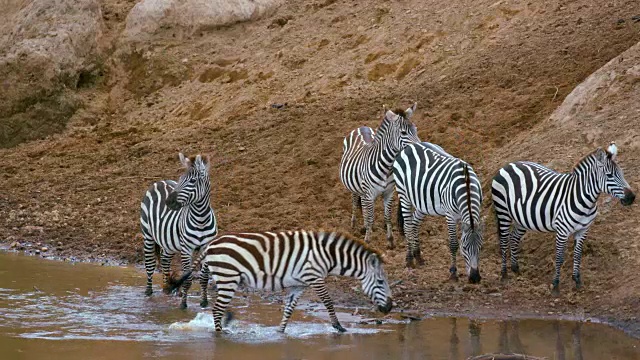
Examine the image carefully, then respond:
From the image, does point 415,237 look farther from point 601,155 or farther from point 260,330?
point 260,330

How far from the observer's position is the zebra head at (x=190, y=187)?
491 inches

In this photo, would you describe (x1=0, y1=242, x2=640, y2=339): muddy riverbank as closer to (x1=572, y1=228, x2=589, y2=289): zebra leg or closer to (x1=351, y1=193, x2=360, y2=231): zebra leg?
(x1=572, y1=228, x2=589, y2=289): zebra leg

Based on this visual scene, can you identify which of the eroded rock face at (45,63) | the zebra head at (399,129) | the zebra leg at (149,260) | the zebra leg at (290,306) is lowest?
the zebra leg at (290,306)

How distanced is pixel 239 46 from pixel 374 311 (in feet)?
40.5

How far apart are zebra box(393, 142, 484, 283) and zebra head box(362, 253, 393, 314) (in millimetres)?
1726

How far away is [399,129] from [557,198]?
10.8 ft

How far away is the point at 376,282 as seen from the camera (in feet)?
38.3

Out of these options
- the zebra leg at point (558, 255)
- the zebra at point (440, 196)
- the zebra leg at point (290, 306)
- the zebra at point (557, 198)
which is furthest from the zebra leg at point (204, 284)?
the zebra leg at point (558, 255)

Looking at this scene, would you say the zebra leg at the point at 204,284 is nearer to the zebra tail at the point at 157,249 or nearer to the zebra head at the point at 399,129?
the zebra tail at the point at 157,249

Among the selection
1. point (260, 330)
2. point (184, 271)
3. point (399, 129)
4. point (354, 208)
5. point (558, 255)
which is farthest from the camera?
point (354, 208)

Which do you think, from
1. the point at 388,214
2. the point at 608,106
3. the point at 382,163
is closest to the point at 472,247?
the point at 388,214

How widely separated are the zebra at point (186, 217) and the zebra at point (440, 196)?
119 inches

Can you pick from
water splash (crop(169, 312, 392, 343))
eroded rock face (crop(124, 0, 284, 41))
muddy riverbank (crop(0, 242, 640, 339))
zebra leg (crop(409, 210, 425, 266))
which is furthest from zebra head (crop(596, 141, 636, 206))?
eroded rock face (crop(124, 0, 284, 41))

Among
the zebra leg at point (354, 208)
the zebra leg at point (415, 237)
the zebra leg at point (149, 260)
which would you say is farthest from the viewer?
the zebra leg at point (354, 208)
